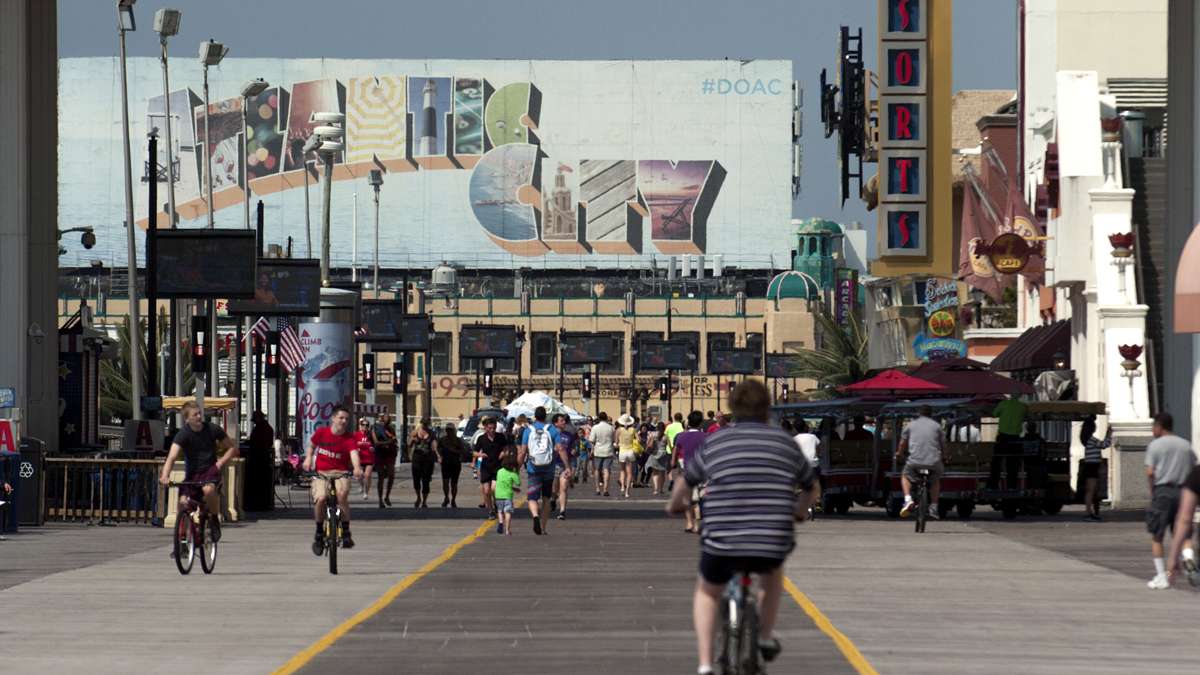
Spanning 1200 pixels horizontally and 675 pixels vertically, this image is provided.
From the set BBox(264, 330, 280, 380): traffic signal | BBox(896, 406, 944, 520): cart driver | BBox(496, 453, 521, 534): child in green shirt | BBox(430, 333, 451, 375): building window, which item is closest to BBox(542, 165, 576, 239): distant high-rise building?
BBox(430, 333, 451, 375): building window

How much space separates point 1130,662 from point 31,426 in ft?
77.3

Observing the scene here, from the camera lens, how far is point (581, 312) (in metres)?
146

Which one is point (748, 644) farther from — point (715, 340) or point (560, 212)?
point (560, 212)

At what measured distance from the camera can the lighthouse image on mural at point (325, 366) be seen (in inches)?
2200

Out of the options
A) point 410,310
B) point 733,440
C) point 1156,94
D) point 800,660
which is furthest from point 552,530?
point 410,310

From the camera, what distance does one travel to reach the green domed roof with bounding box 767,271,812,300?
490 feet

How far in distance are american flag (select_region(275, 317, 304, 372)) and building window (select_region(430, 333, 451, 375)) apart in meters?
83.6

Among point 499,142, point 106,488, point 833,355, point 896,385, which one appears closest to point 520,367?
point 499,142

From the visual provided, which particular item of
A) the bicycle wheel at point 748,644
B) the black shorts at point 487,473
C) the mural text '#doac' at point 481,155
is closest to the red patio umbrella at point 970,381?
the black shorts at point 487,473

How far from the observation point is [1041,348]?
49.7 meters

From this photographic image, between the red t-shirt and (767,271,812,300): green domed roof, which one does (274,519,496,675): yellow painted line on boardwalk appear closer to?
the red t-shirt

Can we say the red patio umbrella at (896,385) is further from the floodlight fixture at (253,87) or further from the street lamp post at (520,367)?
the street lamp post at (520,367)

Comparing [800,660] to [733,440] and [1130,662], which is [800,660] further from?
[733,440]

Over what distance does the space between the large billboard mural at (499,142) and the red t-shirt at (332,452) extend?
436 feet
